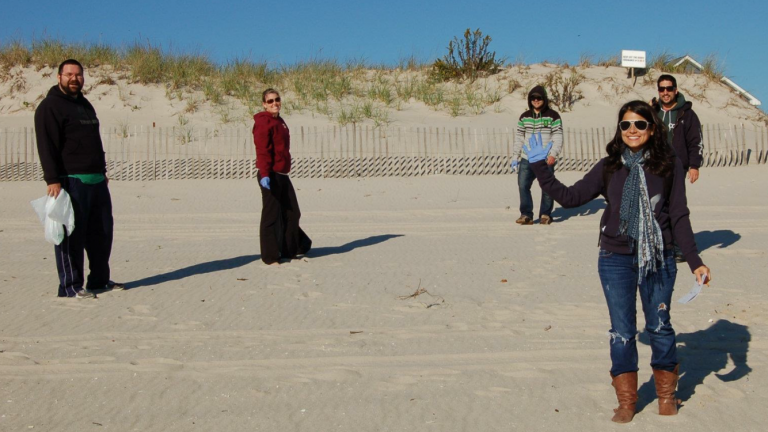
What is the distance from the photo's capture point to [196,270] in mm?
8281

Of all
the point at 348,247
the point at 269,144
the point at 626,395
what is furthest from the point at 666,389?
the point at 348,247

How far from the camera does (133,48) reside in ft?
75.4

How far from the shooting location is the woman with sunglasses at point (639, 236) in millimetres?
4000

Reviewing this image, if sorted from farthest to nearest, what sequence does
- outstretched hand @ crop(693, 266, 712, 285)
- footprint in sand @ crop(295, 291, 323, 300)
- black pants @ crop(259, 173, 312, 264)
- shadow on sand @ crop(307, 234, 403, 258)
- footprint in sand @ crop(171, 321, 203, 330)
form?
shadow on sand @ crop(307, 234, 403, 258) < black pants @ crop(259, 173, 312, 264) < footprint in sand @ crop(295, 291, 323, 300) < footprint in sand @ crop(171, 321, 203, 330) < outstretched hand @ crop(693, 266, 712, 285)

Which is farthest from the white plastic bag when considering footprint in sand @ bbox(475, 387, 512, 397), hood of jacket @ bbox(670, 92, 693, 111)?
hood of jacket @ bbox(670, 92, 693, 111)

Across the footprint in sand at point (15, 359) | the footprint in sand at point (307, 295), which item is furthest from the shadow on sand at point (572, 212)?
the footprint in sand at point (15, 359)

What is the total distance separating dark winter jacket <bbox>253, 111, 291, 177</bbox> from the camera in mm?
8203

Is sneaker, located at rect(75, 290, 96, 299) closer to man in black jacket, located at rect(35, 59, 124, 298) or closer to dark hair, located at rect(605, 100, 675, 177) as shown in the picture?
man in black jacket, located at rect(35, 59, 124, 298)

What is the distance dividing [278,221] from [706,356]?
4.59m

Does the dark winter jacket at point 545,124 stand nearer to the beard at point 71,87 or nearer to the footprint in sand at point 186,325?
the footprint in sand at point 186,325

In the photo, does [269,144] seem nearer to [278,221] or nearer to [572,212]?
[278,221]

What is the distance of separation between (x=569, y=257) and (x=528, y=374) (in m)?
3.93

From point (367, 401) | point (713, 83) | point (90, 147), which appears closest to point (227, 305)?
point (90, 147)

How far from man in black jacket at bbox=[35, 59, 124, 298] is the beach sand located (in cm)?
39
